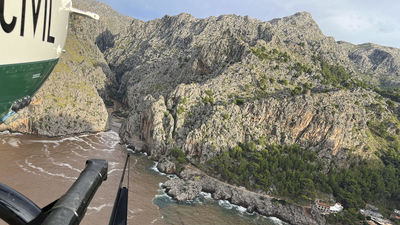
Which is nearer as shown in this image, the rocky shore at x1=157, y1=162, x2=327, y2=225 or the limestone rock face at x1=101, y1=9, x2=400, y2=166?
the rocky shore at x1=157, y1=162, x2=327, y2=225

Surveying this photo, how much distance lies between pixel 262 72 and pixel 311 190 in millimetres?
41785

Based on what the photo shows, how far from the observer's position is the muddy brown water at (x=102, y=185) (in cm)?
4525

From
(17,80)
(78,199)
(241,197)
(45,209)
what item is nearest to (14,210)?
(45,209)

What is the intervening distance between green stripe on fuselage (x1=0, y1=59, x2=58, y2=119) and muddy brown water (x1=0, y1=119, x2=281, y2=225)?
41.0 meters

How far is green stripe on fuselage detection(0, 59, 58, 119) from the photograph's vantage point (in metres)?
4.06

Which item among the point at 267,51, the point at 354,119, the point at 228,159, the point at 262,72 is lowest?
the point at 228,159

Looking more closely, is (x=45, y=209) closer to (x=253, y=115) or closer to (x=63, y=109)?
(x=253, y=115)

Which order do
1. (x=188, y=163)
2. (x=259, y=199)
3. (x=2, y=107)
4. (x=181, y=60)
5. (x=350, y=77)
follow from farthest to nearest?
(x=181, y=60) → (x=350, y=77) → (x=188, y=163) → (x=259, y=199) → (x=2, y=107)

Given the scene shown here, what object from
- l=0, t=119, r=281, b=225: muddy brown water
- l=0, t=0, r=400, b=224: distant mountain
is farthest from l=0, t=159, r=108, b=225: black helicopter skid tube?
Result: l=0, t=0, r=400, b=224: distant mountain

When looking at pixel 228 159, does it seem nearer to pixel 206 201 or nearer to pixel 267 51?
pixel 206 201

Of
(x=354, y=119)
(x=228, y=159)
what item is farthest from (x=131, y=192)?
(x=354, y=119)

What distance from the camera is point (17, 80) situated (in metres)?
4.44

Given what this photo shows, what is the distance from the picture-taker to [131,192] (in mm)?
53031

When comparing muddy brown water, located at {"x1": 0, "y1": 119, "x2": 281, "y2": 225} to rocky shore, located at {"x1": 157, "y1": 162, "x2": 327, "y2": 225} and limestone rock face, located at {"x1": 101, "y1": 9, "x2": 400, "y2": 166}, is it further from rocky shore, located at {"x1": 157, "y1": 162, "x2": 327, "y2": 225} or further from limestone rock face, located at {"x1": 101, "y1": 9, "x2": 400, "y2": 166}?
limestone rock face, located at {"x1": 101, "y1": 9, "x2": 400, "y2": 166}
